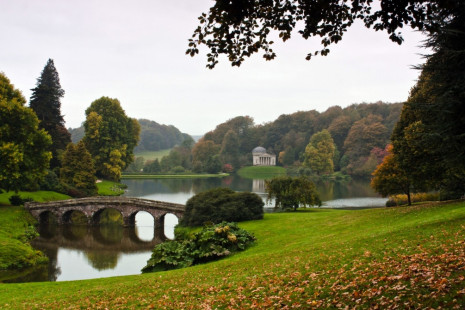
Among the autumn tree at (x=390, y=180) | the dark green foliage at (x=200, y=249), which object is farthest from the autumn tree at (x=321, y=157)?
the dark green foliage at (x=200, y=249)

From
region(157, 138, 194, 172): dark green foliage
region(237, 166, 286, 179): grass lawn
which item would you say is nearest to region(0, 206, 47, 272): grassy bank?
region(157, 138, 194, 172): dark green foliage

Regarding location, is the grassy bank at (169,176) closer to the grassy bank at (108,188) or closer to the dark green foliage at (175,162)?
the dark green foliage at (175,162)

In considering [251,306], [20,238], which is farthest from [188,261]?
[20,238]

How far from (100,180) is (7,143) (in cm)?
3256

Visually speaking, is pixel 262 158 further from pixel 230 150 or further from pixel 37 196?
pixel 37 196

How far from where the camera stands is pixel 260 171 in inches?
5192

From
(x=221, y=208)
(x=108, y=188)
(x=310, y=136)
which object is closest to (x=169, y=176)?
(x=108, y=188)

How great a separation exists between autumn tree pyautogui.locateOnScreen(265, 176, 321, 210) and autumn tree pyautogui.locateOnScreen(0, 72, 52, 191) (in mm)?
25529

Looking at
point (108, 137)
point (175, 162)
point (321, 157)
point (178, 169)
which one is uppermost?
point (108, 137)

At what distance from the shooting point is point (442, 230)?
1445 cm

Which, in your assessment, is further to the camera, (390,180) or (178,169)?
(178,169)

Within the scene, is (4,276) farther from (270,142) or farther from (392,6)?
(270,142)

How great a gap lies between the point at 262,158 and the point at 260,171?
12.9m

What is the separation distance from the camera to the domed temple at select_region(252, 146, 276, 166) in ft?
466
